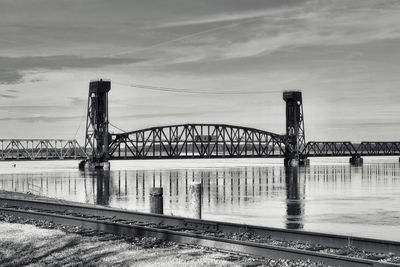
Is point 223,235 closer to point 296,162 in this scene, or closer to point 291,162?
point 296,162

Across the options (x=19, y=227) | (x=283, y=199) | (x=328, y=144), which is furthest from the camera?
(x=328, y=144)

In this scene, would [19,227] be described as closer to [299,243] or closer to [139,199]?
[299,243]

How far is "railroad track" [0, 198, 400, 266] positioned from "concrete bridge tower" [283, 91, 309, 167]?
5183 inches

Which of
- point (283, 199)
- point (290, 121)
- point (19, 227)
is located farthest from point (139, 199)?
point (290, 121)

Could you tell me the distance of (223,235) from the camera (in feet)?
56.5

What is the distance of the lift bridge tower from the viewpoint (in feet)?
414

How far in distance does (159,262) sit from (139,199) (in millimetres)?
34836

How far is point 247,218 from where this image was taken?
105ft

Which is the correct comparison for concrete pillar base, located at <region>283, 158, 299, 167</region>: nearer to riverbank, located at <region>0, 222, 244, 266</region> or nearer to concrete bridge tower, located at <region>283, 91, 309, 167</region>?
concrete bridge tower, located at <region>283, 91, 309, 167</region>

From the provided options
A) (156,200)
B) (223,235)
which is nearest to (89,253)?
(223,235)

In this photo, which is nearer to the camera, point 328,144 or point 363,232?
point 363,232

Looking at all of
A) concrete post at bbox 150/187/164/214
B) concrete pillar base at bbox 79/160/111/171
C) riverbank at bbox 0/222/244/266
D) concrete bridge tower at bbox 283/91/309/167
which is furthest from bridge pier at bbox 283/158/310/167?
riverbank at bbox 0/222/244/266

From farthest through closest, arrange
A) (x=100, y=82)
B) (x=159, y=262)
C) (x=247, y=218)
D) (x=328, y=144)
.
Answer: (x=328, y=144)
(x=100, y=82)
(x=247, y=218)
(x=159, y=262)

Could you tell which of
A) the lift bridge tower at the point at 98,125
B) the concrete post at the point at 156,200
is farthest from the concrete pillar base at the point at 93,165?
the concrete post at the point at 156,200
